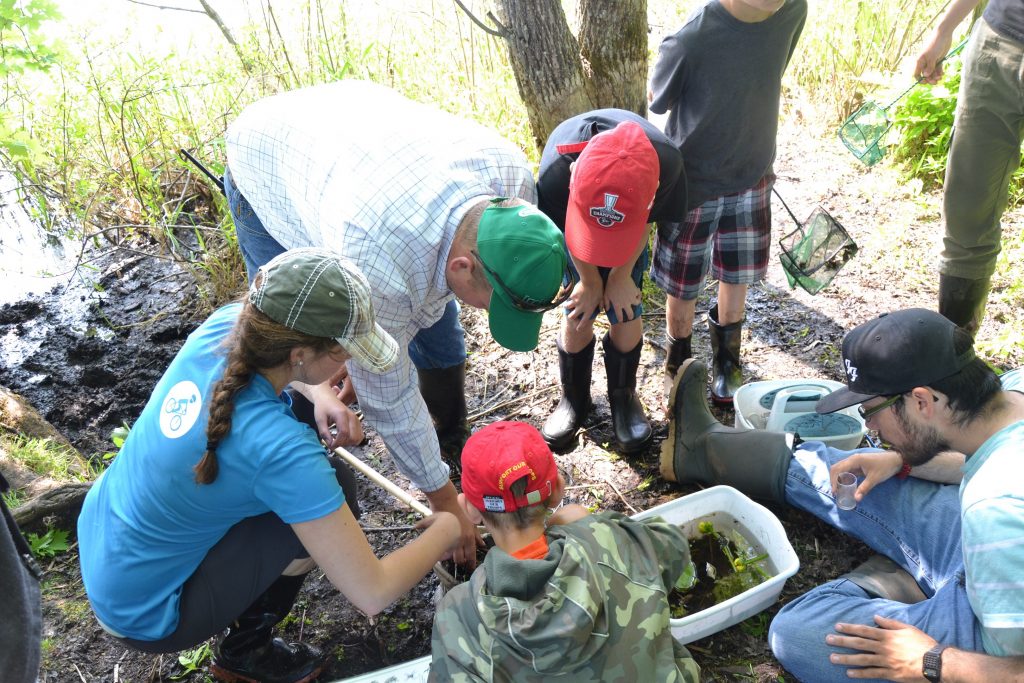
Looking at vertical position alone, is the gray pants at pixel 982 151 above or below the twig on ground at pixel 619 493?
above

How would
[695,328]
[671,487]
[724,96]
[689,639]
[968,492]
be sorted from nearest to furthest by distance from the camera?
[968,492]
[689,639]
[724,96]
[671,487]
[695,328]

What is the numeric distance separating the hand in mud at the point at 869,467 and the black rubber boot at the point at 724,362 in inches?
33.8

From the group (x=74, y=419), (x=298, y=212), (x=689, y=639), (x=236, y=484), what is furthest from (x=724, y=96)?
(x=74, y=419)

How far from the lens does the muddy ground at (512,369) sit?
7.43 feet

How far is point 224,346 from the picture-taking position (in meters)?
1.68

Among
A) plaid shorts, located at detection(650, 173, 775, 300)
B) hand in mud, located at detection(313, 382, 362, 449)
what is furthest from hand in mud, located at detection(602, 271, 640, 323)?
hand in mud, located at detection(313, 382, 362, 449)

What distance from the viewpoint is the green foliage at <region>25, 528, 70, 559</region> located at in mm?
2545

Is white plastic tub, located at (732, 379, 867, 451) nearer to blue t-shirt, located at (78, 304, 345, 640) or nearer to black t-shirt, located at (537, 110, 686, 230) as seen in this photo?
black t-shirt, located at (537, 110, 686, 230)

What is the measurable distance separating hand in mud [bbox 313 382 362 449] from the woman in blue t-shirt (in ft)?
1.22

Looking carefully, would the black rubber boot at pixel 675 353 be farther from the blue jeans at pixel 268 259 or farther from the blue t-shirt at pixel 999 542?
the blue t-shirt at pixel 999 542

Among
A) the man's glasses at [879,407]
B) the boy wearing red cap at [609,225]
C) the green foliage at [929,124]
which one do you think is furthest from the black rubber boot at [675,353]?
the green foliage at [929,124]

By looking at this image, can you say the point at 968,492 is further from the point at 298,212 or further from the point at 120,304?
the point at 120,304

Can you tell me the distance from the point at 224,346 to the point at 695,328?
2.50 meters

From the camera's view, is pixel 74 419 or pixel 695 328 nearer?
pixel 74 419
